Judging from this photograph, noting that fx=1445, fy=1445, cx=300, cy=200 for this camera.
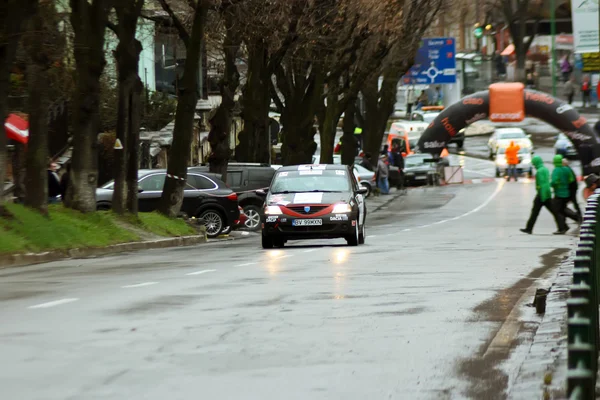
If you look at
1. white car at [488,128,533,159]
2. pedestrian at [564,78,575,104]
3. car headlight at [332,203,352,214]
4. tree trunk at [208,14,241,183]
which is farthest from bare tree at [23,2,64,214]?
pedestrian at [564,78,575,104]

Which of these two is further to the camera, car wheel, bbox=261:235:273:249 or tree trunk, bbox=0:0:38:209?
car wheel, bbox=261:235:273:249

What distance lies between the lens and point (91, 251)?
25250 mm

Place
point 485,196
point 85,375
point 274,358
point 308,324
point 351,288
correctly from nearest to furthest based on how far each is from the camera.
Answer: point 85,375 → point 274,358 → point 308,324 → point 351,288 → point 485,196

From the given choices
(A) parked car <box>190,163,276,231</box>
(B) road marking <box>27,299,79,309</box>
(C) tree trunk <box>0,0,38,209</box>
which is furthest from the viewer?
(A) parked car <box>190,163,276,231</box>

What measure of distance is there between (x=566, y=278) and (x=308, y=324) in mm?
4428

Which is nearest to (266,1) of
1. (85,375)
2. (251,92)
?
(251,92)

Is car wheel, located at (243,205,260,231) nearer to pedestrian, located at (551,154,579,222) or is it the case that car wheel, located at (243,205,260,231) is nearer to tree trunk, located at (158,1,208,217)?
tree trunk, located at (158,1,208,217)

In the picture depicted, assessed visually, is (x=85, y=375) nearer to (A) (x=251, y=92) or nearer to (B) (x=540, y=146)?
(A) (x=251, y=92)

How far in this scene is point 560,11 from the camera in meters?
83.6

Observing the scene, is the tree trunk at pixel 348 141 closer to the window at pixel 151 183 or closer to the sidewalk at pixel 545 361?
the window at pixel 151 183

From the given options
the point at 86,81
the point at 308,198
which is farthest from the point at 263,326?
the point at 86,81

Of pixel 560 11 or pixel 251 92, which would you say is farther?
pixel 560 11

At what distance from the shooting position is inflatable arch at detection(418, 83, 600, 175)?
2507 inches

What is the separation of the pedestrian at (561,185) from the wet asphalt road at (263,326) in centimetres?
1110
